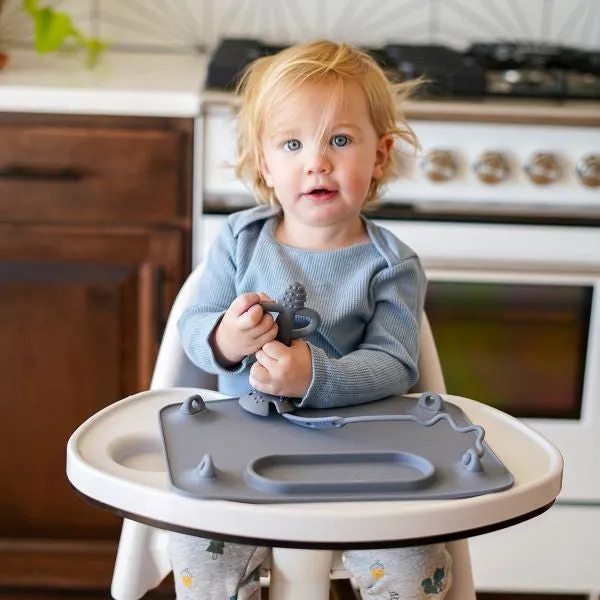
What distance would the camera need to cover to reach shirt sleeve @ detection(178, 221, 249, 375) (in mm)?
1054

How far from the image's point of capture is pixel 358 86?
108cm

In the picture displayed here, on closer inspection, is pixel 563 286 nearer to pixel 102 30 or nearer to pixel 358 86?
pixel 358 86

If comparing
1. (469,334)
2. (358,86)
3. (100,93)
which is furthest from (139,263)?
(358,86)

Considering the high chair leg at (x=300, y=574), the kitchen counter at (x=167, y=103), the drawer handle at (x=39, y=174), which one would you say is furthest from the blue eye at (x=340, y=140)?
the drawer handle at (x=39, y=174)

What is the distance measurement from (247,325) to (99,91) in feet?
2.49

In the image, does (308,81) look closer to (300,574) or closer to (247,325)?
(247,325)

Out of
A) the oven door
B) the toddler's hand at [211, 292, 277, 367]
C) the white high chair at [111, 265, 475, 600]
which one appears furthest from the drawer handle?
the toddler's hand at [211, 292, 277, 367]

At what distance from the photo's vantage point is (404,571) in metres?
0.99

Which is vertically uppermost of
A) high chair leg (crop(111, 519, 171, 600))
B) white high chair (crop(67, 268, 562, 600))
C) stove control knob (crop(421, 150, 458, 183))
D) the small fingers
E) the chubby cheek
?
the chubby cheek

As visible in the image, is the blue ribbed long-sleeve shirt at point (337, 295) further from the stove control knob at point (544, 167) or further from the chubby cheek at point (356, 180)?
the stove control knob at point (544, 167)

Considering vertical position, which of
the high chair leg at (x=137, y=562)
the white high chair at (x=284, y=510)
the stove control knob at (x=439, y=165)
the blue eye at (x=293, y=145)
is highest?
the blue eye at (x=293, y=145)

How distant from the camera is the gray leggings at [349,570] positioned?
99 centimetres

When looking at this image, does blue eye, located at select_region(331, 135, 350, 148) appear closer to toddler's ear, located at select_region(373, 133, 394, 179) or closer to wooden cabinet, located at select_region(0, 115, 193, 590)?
toddler's ear, located at select_region(373, 133, 394, 179)

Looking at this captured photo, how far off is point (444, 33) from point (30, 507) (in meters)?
→ 1.23
